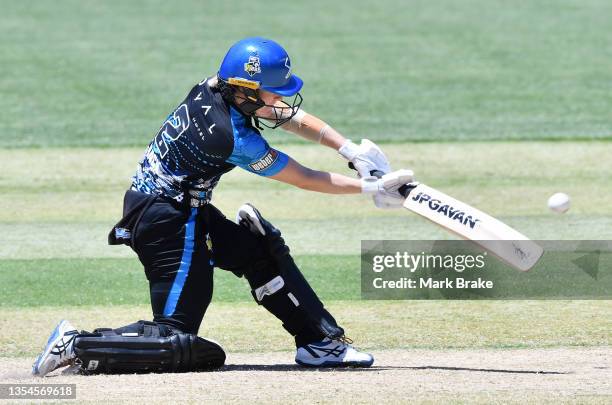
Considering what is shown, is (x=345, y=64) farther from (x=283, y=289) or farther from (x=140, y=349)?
(x=140, y=349)

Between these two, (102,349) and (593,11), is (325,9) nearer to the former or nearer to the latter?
(593,11)

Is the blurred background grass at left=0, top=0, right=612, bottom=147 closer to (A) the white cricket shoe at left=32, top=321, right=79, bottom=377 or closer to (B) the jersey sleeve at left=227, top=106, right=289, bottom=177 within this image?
(A) the white cricket shoe at left=32, top=321, right=79, bottom=377

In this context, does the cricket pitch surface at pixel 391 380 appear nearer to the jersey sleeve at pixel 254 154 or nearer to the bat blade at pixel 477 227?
the bat blade at pixel 477 227

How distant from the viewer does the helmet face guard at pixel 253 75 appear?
734 centimetres

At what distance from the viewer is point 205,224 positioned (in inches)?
298

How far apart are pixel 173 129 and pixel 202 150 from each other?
0.89ft

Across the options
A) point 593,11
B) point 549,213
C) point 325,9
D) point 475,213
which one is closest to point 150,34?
point 325,9

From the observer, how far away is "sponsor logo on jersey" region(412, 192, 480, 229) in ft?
24.5

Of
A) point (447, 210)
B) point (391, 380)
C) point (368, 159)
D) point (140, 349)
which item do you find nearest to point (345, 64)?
point (368, 159)

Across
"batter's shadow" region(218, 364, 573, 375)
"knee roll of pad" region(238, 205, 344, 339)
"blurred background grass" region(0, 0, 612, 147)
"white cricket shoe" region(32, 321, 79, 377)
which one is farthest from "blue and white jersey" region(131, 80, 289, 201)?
"blurred background grass" region(0, 0, 612, 147)

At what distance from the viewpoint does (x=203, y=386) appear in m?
6.89

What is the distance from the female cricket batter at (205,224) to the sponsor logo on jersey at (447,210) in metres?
0.15

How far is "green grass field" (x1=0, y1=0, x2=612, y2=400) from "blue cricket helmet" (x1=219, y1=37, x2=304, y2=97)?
1.93m

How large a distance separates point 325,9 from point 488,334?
59.2ft
